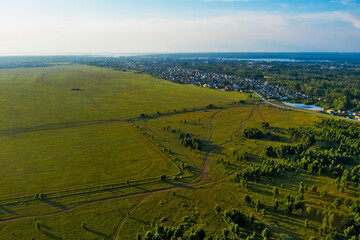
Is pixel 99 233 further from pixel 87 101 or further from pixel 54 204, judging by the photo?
pixel 87 101

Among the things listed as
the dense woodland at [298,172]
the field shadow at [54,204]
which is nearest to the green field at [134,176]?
the field shadow at [54,204]

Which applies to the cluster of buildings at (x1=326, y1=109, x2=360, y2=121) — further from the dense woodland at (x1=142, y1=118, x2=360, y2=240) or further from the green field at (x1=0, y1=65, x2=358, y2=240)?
the dense woodland at (x1=142, y1=118, x2=360, y2=240)

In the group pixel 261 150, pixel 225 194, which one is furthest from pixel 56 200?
pixel 261 150

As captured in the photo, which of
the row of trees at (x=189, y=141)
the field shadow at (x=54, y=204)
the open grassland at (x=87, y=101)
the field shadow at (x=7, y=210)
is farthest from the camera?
the open grassland at (x=87, y=101)

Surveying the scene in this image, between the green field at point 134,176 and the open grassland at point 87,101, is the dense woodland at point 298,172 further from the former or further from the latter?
the open grassland at point 87,101

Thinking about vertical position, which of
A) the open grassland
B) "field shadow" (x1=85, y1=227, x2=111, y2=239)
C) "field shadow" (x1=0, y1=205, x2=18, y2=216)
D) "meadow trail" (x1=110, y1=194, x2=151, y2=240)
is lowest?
"field shadow" (x1=85, y1=227, x2=111, y2=239)

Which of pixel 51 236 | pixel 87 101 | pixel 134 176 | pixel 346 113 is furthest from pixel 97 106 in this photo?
pixel 346 113

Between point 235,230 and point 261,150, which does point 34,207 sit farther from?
point 261,150

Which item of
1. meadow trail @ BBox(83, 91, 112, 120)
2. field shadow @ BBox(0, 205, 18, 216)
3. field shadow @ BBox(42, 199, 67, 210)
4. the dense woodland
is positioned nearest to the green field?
field shadow @ BBox(0, 205, 18, 216)
